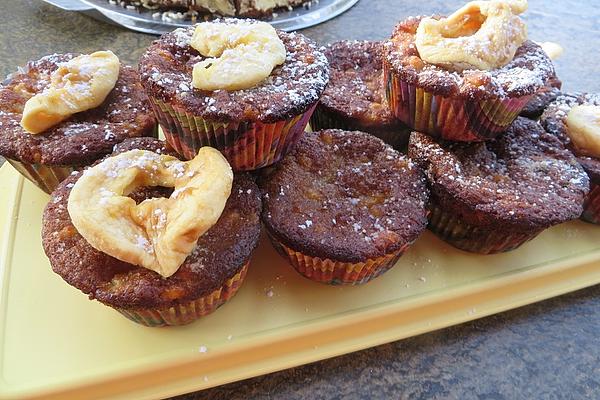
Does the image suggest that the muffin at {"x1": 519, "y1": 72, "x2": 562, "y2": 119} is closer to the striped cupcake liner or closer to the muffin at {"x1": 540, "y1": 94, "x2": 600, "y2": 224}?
the muffin at {"x1": 540, "y1": 94, "x2": 600, "y2": 224}

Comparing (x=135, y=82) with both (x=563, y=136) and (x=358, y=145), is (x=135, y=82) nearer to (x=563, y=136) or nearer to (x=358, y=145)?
(x=358, y=145)

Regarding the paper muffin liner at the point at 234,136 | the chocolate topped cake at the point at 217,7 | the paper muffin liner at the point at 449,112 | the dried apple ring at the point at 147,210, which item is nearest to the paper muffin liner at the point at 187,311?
the dried apple ring at the point at 147,210

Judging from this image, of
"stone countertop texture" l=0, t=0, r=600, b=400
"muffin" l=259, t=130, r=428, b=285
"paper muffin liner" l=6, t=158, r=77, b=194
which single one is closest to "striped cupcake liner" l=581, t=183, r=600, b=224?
"stone countertop texture" l=0, t=0, r=600, b=400

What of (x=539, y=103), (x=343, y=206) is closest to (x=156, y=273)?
(x=343, y=206)

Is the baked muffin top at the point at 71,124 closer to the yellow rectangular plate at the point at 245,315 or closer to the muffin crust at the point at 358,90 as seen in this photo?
the yellow rectangular plate at the point at 245,315

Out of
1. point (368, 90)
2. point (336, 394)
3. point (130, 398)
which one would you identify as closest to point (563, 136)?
point (368, 90)

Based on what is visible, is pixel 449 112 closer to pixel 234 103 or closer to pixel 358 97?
pixel 358 97
